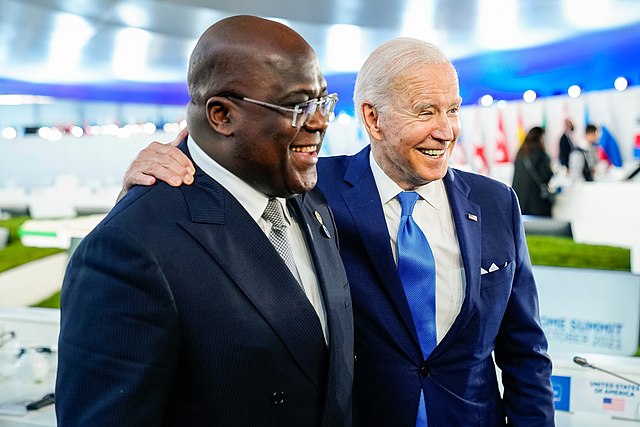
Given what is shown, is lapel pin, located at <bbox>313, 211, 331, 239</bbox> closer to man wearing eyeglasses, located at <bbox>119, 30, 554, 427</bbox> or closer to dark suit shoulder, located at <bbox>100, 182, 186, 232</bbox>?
man wearing eyeglasses, located at <bbox>119, 30, 554, 427</bbox>

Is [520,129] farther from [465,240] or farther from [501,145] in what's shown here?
[465,240]

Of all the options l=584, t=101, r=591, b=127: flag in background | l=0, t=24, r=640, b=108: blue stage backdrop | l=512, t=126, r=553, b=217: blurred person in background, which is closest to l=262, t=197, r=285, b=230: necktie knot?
l=512, t=126, r=553, b=217: blurred person in background

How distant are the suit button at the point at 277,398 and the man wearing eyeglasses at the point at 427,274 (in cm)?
47

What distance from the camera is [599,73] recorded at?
1195 centimetres

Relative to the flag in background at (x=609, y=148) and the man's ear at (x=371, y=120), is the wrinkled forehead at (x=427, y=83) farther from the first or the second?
the flag in background at (x=609, y=148)

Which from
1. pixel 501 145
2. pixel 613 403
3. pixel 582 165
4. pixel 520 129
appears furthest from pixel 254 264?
pixel 501 145

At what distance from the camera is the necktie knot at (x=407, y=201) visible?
167 cm

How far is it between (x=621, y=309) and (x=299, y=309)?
1946mm

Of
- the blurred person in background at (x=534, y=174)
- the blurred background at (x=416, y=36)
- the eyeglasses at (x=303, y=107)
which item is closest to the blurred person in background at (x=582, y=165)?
the blurred background at (x=416, y=36)

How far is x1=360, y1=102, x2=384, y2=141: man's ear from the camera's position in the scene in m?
1.66

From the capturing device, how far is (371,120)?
1679 mm

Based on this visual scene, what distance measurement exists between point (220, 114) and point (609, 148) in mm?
11383

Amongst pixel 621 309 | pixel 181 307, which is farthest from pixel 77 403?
pixel 621 309

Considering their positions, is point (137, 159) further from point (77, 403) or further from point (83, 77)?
point (83, 77)
